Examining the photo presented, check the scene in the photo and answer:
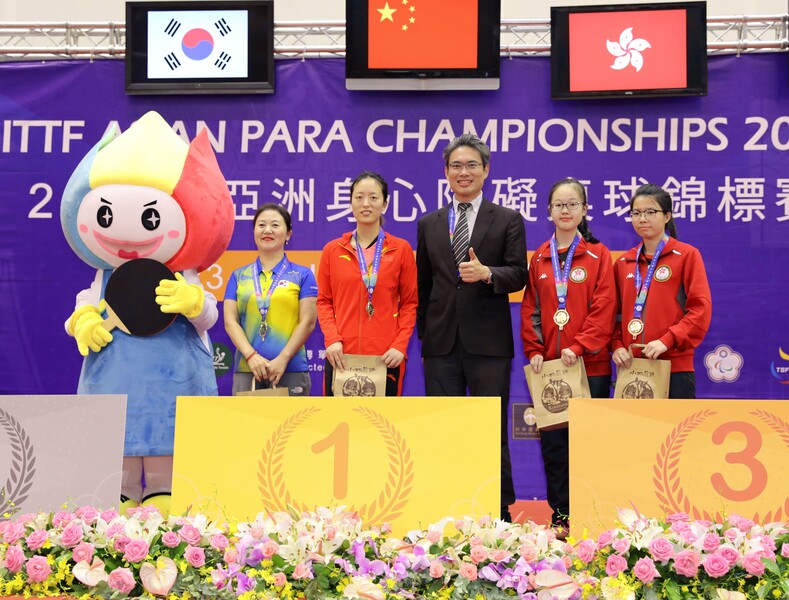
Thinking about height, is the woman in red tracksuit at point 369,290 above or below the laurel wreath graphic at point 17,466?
above

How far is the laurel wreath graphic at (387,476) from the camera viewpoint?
2.39 m

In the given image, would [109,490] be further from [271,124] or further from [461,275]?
[271,124]

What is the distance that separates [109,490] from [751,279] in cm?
380

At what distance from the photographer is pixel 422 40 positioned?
16.3ft

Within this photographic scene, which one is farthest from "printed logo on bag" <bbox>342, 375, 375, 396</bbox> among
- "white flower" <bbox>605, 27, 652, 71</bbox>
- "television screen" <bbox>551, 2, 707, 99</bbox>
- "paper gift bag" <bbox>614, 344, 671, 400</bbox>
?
"white flower" <bbox>605, 27, 652, 71</bbox>

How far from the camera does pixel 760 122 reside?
197 inches

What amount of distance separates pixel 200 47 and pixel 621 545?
12.9 ft

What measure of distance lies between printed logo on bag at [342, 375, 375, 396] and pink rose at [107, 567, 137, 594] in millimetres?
1638

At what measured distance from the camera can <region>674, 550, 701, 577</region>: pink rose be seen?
2109mm

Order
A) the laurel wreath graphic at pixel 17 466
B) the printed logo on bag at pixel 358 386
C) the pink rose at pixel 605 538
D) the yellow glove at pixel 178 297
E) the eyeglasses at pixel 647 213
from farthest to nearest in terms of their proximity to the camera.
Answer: the eyeglasses at pixel 647 213
the printed logo on bag at pixel 358 386
the yellow glove at pixel 178 297
the laurel wreath graphic at pixel 17 466
the pink rose at pixel 605 538

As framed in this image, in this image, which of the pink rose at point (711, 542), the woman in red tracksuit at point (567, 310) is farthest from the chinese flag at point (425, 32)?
the pink rose at point (711, 542)

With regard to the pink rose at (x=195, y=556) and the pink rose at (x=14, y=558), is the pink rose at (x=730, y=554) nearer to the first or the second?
the pink rose at (x=195, y=556)

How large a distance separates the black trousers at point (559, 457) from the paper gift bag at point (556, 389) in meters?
0.09

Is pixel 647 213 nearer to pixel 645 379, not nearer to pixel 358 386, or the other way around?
pixel 645 379
